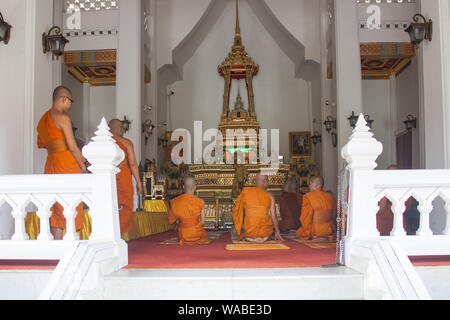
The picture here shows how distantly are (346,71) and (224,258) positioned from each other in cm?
660

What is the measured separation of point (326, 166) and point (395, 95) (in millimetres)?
3417

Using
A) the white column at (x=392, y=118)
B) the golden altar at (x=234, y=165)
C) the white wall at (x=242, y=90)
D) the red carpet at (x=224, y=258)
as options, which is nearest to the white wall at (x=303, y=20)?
the golden altar at (x=234, y=165)

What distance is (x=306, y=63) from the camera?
12.1 meters

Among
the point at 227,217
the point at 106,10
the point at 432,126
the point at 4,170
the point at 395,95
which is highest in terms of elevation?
the point at 106,10

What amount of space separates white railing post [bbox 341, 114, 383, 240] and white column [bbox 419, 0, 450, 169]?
190cm

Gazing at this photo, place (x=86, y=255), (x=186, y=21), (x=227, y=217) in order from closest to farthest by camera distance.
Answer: (x=86, y=255), (x=227, y=217), (x=186, y=21)

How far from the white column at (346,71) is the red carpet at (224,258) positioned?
522 centimetres

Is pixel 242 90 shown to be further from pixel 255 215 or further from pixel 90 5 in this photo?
pixel 255 215

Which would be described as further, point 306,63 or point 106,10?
point 306,63

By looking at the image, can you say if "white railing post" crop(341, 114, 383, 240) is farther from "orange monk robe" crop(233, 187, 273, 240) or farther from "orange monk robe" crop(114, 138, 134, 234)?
"orange monk robe" crop(114, 138, 134, 234)

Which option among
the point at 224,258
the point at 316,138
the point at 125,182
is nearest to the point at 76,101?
the point at 316,138

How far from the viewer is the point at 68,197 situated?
3.29m

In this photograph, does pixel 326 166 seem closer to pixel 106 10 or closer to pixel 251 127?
pixel 251 127

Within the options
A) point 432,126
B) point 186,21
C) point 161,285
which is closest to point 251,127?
point 186,21
